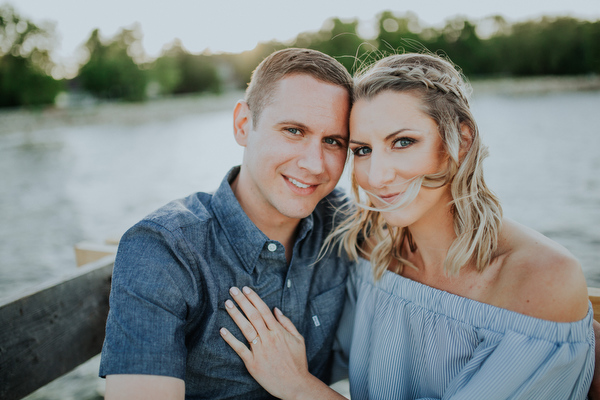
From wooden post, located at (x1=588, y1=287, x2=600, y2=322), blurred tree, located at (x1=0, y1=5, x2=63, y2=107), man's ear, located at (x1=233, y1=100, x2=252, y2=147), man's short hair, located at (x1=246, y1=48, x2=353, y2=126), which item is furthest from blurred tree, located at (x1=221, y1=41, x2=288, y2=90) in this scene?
wooden post, located at (x1=588, y1=287, x2=600, y2=322)

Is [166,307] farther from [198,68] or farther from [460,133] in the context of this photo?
[198,68]

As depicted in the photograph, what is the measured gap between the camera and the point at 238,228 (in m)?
2.39

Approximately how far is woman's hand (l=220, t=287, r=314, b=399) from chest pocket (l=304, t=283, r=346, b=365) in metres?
0.28

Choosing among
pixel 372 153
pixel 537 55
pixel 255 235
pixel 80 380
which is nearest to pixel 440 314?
pixel 372 153

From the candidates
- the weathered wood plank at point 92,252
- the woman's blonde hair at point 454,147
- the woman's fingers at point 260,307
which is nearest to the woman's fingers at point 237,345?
the woman's fingers at point 260,307

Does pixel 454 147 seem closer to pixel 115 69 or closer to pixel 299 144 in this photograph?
pixel 299 144

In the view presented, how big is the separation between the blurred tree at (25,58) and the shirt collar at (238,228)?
37507 millimetres

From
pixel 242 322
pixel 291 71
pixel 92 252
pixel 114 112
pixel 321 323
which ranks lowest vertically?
pixel 114 112

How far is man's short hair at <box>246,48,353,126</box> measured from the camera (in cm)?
247

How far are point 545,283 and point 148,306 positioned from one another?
1632mm

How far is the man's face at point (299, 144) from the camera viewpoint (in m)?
2.40

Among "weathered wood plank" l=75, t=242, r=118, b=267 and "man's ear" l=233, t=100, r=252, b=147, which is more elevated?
"man's ear" l=233, t=100, r=252, b=147

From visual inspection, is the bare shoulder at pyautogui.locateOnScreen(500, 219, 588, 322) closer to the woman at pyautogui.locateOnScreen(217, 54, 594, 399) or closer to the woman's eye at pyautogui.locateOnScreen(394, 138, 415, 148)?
the woman at pyautogui.locateOnScreen(217, 54, 594, 399)

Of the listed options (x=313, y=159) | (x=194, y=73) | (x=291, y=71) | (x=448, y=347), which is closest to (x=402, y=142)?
(x=313, y=159)
